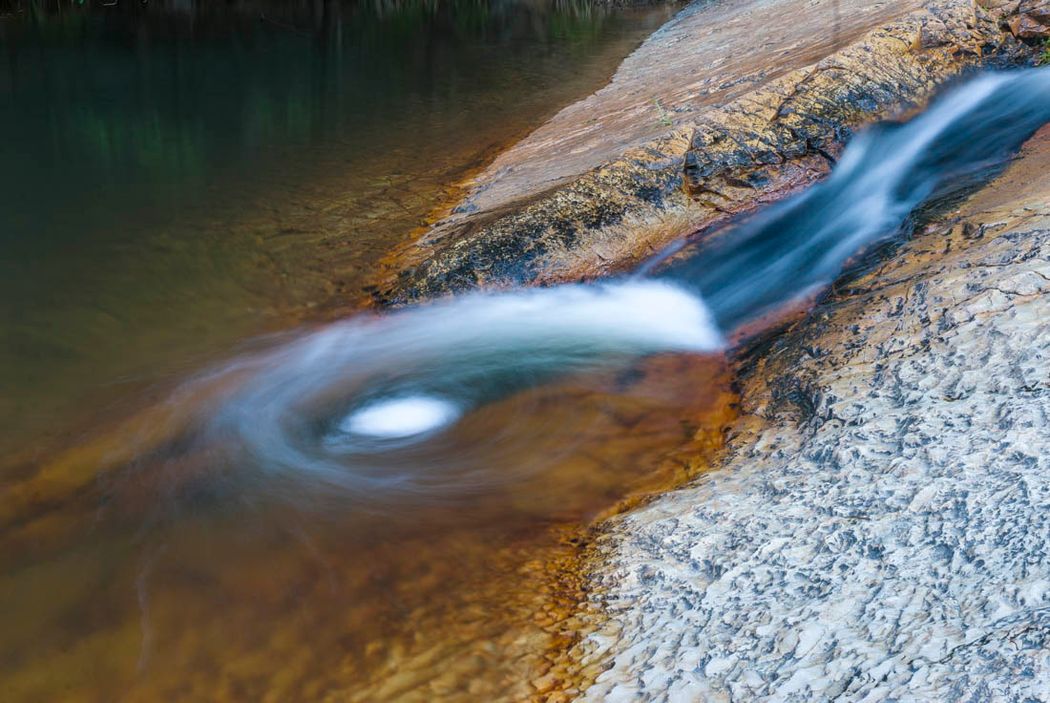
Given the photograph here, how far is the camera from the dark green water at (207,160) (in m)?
5.70

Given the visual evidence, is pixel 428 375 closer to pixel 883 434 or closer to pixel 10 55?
pixel 883 434

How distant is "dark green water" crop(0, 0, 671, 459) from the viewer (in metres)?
5.70

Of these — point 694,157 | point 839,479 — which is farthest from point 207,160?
point 839,479

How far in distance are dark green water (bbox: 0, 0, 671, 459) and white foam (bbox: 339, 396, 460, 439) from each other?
113 centimetres

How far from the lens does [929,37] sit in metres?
7.75

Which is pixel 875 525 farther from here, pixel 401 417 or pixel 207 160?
pixel 207 160

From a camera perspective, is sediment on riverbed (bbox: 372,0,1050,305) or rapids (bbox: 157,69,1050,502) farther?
sediment on riverbed (bbox: 372,0,1050,305)

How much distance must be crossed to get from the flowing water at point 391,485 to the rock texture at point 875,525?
359 mm

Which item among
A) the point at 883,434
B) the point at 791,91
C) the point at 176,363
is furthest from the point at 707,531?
the point at 791,91

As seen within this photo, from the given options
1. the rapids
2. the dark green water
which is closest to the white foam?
the rapids

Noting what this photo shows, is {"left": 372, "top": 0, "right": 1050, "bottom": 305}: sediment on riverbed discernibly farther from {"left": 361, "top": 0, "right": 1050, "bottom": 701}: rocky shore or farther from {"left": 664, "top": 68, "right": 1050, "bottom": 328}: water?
{"left": 664, "top": 68, "right": 1050, "bottom": 328}: water

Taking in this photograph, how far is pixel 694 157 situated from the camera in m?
6.73

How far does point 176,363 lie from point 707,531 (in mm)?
3317

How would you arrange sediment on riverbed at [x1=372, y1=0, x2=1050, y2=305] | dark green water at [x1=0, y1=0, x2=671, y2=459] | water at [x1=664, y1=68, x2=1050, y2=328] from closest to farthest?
dark green water at [x1=0, y1=0, x2=671, y2=459] → water at [x1=664, y1=68, x2=1050, y2=328] → sediment on riverbed at [x1=372, y1=0, x2=1050, y2=305]
